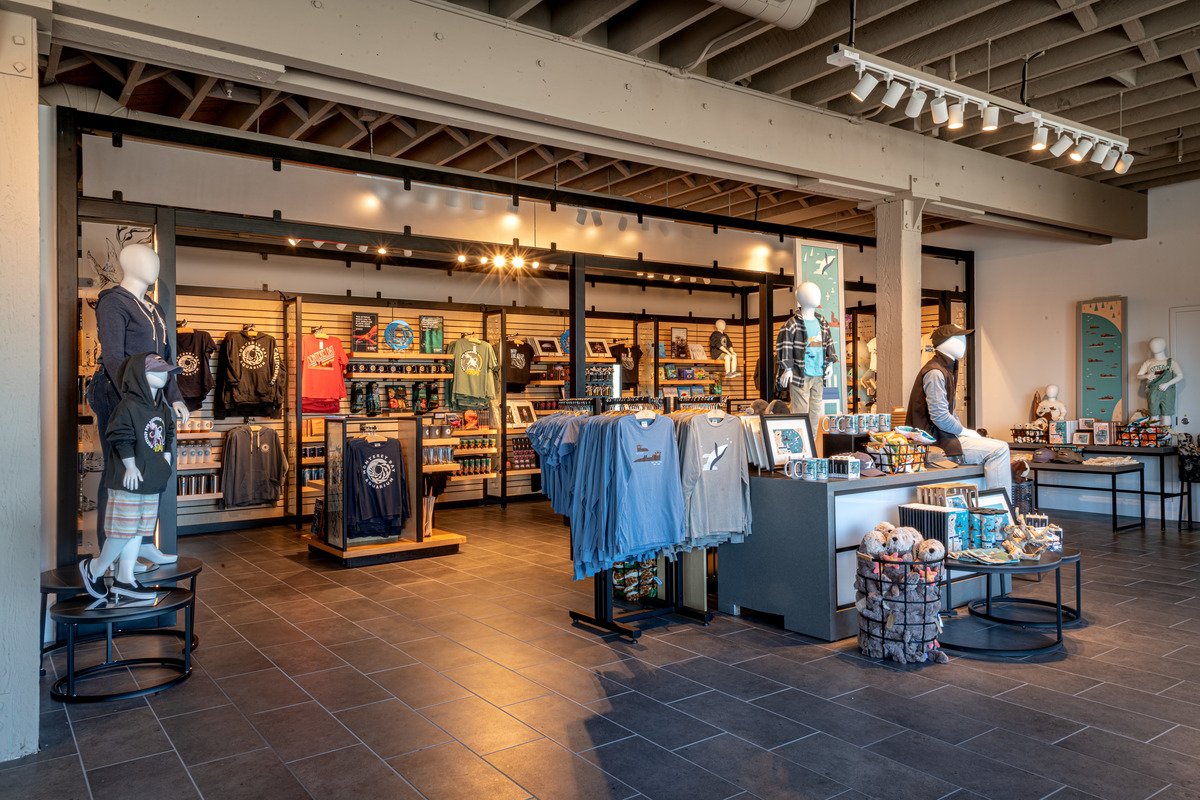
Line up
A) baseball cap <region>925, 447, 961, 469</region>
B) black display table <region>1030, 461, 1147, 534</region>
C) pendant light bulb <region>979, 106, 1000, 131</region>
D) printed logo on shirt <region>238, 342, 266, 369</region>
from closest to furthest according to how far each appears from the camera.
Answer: baseball cap <region>925, 447, 961, 469</region> → pendant light bulb <region>979, 106, 1000, 131</region> → black display table <region>1030, 461, 1147, 534</region> → printed logo on shirt <region>238, 342, 266, 369</region>

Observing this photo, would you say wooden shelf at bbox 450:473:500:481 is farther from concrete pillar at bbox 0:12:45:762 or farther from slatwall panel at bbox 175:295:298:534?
concrete pillar at bbox 0:12:45:762

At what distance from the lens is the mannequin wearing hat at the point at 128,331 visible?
4.16 metres

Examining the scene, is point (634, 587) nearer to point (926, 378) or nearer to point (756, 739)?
point (756, 739)

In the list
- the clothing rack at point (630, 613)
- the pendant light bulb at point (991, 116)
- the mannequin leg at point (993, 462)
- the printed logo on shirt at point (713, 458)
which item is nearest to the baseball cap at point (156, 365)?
the clothing rack at point (630, 613)

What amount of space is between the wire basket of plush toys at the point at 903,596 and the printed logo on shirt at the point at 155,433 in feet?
12.4

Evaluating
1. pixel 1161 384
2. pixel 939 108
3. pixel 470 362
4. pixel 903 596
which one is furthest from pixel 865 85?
pixel 1161 384

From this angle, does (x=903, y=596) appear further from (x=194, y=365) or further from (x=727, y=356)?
(x=727, y=356)

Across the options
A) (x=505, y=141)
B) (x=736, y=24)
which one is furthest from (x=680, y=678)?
(x=505, y=141)

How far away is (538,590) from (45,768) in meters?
3.30

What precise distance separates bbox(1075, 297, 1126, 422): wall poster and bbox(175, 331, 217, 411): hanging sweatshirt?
10546mm

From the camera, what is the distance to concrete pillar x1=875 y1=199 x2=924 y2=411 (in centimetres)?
755

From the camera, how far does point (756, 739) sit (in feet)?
10.7

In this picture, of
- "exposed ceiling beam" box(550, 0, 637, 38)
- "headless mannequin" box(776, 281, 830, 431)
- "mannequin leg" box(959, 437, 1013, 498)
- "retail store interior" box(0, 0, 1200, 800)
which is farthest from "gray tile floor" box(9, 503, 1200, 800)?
"exposed ceiling beam" box(550, 0, 637, 38)

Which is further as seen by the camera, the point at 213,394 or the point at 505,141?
the point at 213,394
